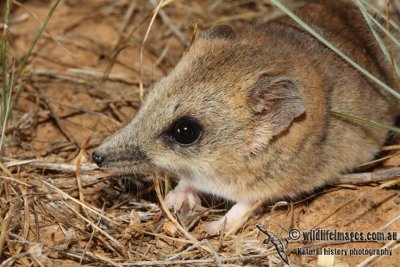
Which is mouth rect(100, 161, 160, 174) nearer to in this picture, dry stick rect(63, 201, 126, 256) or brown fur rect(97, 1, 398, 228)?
brown fur rect(97, 1, 398, 228)

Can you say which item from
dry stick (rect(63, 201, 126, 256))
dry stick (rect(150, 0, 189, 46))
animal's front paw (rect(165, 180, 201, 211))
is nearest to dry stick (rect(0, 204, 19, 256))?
dry stick (rect(63, 201, 126, 256))

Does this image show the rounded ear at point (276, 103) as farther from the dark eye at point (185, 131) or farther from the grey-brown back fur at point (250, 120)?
the dark eye at point (185, 131)

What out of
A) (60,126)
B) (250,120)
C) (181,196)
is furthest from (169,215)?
(60,126)

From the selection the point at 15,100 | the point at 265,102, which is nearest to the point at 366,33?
the point at 265,102

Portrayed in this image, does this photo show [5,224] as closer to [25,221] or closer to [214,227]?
[25,221]

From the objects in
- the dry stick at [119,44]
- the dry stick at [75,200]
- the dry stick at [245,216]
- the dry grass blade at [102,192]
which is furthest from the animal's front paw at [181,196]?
the dry stick at [119,44]

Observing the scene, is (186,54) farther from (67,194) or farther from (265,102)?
(67,194)
